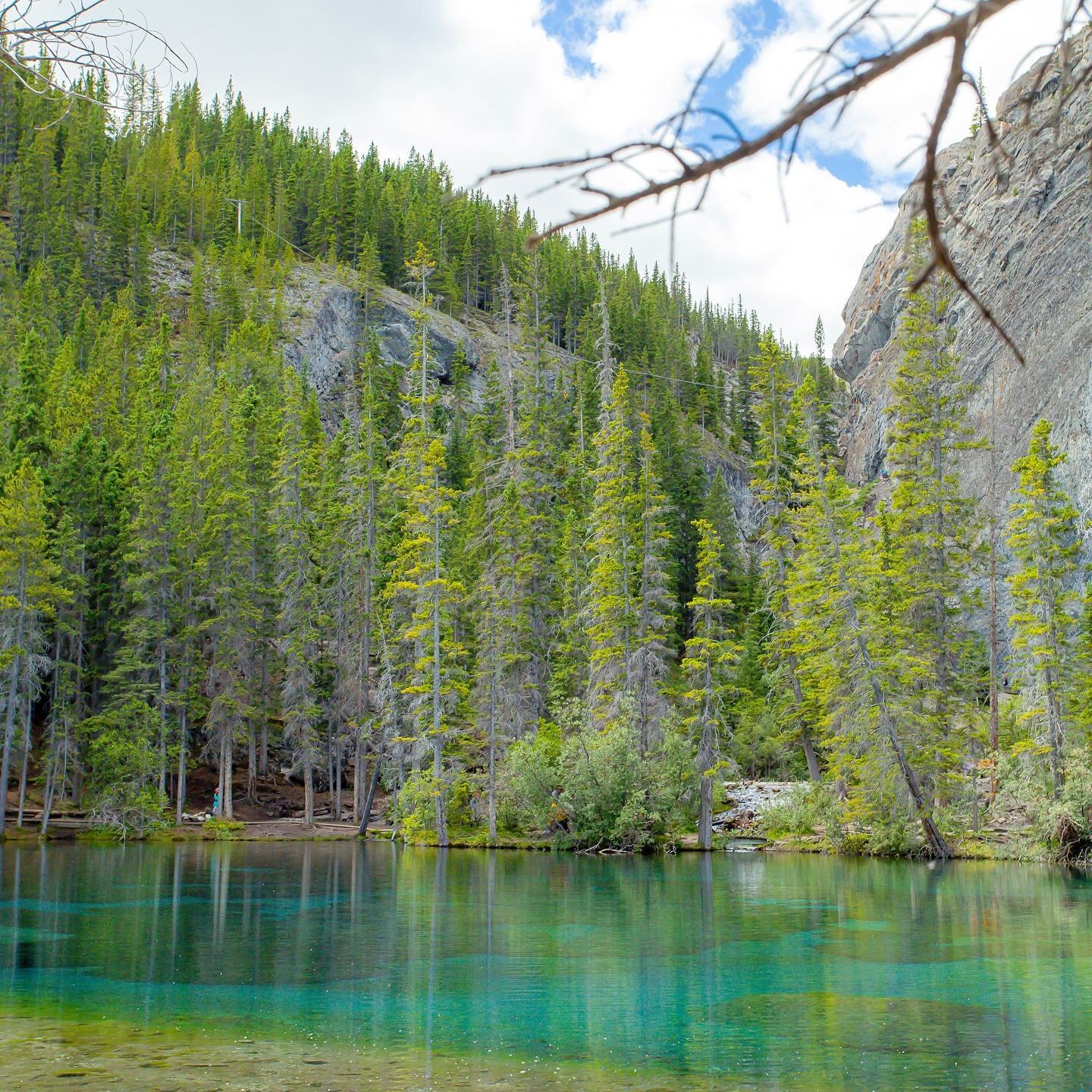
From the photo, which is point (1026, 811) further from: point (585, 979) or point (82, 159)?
point (82, 159)

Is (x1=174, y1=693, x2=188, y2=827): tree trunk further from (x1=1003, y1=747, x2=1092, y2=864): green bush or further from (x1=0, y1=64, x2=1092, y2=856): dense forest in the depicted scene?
(x1=1003, y1=747, x2=1092, y2=864): green bush

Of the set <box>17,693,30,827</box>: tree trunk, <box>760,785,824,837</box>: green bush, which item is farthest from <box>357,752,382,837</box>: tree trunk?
<box>760,785,824,837</box>: green bush

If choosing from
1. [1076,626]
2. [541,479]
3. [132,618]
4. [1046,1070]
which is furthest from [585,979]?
[541,479]

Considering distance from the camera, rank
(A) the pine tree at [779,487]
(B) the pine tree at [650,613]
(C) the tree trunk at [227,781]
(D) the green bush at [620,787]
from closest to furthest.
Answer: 1. (D) the green bush at [620,787]
2. (B) the pine tree at [650,613]
3. (A) the pine tree at [779,487]
4. (C) the tree trunk at [227,781]

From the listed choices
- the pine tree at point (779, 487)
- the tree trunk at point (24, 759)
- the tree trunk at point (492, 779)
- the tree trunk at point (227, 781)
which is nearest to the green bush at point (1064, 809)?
the pine tree at point (779, 487)

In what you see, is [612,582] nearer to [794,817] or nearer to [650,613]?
[650,613]

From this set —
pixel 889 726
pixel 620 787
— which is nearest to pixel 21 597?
pixel 620 787

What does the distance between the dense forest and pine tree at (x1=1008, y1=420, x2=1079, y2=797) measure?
4.5 inches

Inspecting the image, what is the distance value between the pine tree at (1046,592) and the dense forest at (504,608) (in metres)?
0.11

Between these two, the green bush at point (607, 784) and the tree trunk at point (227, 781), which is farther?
the tree trunk at point (227, 781)

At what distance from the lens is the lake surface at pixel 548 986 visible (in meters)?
8.65

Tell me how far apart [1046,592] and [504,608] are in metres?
21.2

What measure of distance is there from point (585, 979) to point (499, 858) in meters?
20.1

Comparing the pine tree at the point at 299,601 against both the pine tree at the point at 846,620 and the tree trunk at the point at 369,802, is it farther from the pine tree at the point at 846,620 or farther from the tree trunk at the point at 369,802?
the pine tree at the point at 846,620
